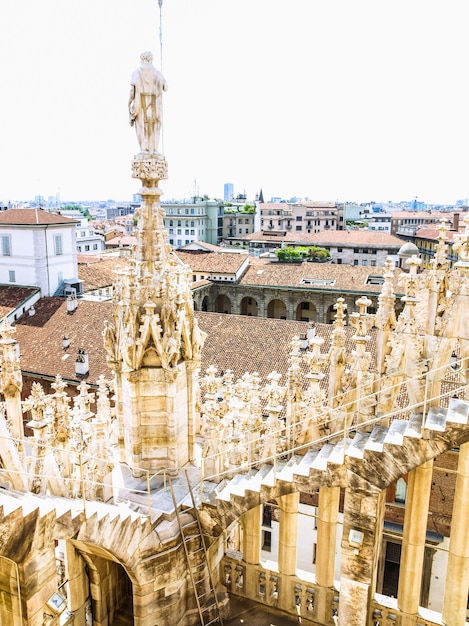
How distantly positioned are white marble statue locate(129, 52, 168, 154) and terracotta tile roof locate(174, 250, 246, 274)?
56.7 m

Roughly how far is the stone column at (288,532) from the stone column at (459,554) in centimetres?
287

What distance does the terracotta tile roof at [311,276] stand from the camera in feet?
203

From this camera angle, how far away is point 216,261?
70188mm

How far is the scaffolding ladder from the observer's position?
9891mm

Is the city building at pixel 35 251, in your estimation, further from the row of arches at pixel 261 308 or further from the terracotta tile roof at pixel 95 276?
the row of arches at pixel 261 308

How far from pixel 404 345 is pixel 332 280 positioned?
180ft

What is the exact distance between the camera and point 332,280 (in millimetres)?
63438

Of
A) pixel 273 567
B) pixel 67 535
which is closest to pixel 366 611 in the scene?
pixel 273 567

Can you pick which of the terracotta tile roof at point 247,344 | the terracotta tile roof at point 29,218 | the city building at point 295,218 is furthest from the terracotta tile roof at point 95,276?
the city building at point 295,218

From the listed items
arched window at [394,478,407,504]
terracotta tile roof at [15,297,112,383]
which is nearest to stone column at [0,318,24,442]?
arched window at [394,478,407,504]

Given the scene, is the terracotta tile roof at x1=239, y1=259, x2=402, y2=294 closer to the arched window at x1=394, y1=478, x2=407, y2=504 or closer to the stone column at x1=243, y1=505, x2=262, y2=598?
the arched window at x1=394, y1=478, x2=407, y2=504

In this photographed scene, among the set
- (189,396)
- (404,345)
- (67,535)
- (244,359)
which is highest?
(404,345)

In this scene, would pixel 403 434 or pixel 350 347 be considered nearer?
pixel 403 434

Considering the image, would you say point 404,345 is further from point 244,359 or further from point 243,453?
point 244,359
